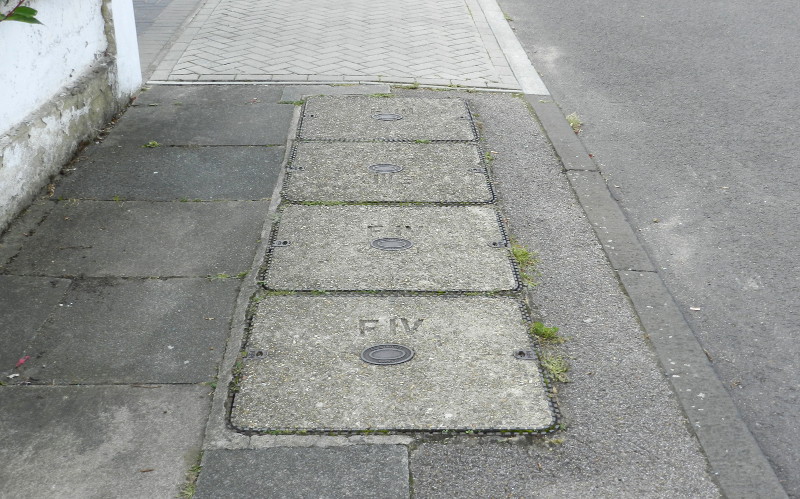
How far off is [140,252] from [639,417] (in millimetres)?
3160

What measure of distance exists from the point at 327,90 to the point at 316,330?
4.27 meters

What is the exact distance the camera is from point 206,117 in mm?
7512

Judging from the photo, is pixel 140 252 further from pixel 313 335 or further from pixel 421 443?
pixel 421 443

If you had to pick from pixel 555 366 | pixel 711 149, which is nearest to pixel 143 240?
pixel 555 366

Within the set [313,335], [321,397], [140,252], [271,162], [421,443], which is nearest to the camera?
[421,443]

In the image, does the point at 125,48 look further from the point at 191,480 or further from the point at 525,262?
the point at 191,480

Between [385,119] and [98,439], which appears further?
[385,119]

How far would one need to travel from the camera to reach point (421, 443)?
12.2ft

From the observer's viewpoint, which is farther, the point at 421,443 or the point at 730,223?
the point at 730,223

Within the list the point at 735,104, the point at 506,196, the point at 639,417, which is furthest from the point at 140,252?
the point at 735,104

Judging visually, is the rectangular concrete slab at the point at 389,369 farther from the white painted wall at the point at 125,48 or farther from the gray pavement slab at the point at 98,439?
the white painted wall at the point at 125,48

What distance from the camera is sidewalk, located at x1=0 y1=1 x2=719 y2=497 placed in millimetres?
3596

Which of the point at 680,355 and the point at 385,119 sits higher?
the point at 680,355

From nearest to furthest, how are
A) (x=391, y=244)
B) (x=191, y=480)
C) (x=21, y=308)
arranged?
(x=191, y=480) < (x=21, y=308) < (x=391, y=244)
